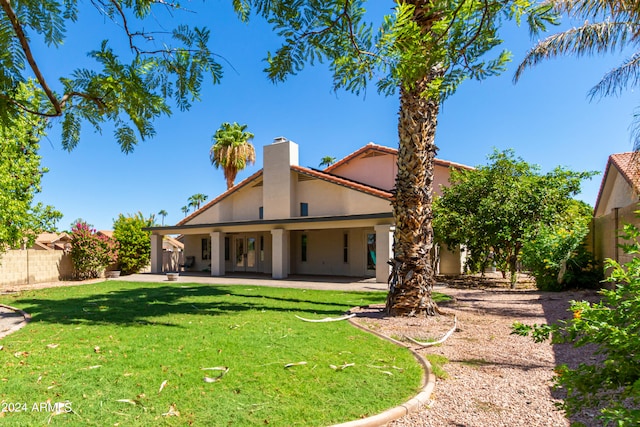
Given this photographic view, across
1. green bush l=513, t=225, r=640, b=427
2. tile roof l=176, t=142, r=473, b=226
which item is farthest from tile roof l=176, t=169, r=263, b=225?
green bush l=513, t=225, r=640, b=427

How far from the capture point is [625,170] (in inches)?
484

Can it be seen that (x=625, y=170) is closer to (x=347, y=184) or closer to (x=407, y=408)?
(x=347, y=184)

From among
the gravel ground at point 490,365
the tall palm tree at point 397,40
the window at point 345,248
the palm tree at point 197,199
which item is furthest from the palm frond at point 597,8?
the palm tree at point 197,199

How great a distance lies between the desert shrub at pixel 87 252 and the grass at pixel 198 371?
14552 mm

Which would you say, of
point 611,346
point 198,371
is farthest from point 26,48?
point 611,346

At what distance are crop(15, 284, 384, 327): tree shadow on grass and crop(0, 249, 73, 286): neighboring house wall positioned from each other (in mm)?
6937

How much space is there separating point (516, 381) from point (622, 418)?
3.44m

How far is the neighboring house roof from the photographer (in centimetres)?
1032

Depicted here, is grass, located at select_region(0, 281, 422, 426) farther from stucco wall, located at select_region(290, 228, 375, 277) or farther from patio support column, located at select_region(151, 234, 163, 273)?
patio support column, located at select_region(151, 234, 163, 273)

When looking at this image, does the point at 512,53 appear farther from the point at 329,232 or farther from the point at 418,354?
the point at 329,232

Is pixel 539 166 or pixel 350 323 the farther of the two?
pixel 539 166

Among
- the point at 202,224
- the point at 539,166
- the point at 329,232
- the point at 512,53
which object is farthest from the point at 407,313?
the point at 202,224

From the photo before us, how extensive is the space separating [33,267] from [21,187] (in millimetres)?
6898

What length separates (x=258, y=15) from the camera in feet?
13.7
